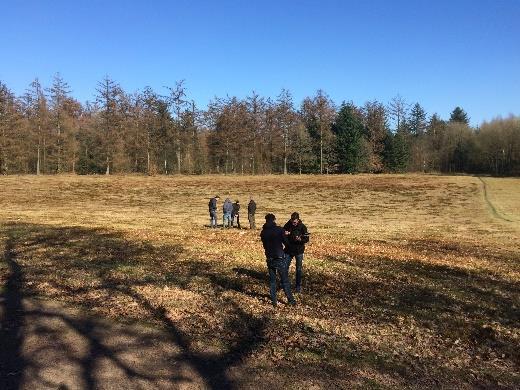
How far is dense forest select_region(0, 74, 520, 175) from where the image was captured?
7281 cm

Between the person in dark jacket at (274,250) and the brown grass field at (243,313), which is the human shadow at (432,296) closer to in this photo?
the brown grass field at (243,313)

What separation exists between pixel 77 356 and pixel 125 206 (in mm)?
40488

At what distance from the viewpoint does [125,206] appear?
47.2 m

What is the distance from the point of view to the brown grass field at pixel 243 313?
25.6ft

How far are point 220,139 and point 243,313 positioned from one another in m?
72.1

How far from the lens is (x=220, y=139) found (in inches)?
3206

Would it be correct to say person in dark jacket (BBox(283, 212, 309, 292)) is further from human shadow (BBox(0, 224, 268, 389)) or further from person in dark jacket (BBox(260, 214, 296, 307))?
human shadow (BBox(0, 224, 268, 389))

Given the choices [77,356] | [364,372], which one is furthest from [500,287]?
[77,356]

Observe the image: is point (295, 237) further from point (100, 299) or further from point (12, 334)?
point (12, 334)

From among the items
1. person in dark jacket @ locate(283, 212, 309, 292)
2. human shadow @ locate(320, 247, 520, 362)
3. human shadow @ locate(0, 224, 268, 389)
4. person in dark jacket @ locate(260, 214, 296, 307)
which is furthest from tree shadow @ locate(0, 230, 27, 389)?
human shadow @ locate(320, 247, 520, 362)

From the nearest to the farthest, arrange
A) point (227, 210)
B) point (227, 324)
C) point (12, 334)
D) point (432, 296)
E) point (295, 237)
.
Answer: point (12, 334) < point (227, 324) < point (295, 237) < point (432, 296) < point (227, 210)

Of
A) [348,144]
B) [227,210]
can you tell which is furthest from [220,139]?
[227,210]

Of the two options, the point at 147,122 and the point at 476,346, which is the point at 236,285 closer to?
the point at 476,346

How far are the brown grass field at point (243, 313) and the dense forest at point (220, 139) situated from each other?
51094 mm
